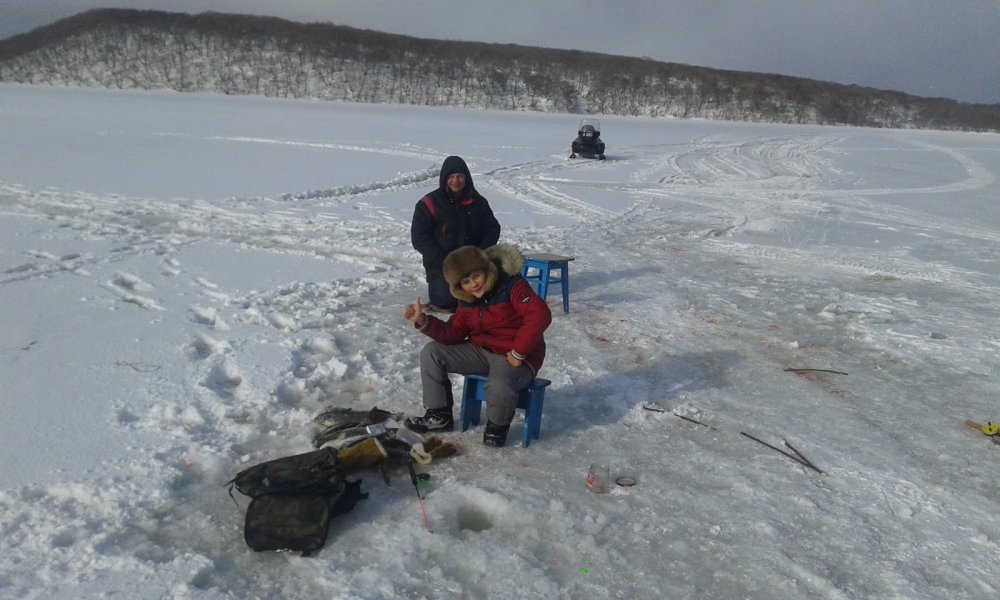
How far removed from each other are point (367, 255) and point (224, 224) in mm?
2676

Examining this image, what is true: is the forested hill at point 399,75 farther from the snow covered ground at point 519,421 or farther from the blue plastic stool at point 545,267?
the blue plastic stool at point 545,267

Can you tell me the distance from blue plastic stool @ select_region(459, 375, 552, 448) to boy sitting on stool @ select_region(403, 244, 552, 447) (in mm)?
70

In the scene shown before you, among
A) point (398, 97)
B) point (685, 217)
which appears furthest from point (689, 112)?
point (685, 217)

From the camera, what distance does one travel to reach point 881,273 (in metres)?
9.58

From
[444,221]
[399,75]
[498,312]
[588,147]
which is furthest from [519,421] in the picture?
[399,75]

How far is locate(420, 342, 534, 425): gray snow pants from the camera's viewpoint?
417 cm

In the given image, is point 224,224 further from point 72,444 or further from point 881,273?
point 881,273

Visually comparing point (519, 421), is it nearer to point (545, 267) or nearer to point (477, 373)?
point (477, 373)

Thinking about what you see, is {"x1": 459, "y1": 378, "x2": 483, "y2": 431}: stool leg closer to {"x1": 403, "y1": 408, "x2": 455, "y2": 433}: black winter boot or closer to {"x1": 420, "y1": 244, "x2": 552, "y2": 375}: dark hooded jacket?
{"x1": 403, "y1": 408, "x2": 455, "y2": 433}: black winter boot

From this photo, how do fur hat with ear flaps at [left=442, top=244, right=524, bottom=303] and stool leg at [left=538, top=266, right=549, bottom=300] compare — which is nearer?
fur hat with ear flaps at [left=442, top=244, right=524, bottom=303]

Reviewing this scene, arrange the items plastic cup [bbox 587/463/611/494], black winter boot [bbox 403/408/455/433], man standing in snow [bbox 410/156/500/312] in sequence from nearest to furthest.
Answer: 1. plastic cup [bbox 587/463/611/494]
2. black winter boot [bbox 403/408/455/433]
3. man standing in snow [bbox 410/156/500/312]

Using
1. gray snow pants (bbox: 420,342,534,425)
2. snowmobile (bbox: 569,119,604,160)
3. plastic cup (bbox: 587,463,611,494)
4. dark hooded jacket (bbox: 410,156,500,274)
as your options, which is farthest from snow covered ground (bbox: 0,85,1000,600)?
snowmobile (bbox: 569,119,604,160)

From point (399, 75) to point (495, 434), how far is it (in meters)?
80.8

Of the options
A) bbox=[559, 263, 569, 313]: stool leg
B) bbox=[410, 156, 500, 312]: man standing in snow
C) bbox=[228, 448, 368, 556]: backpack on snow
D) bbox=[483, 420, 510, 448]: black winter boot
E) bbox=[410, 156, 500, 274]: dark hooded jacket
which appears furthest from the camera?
bbox=[559, 263, 569, 313]: stool leg
